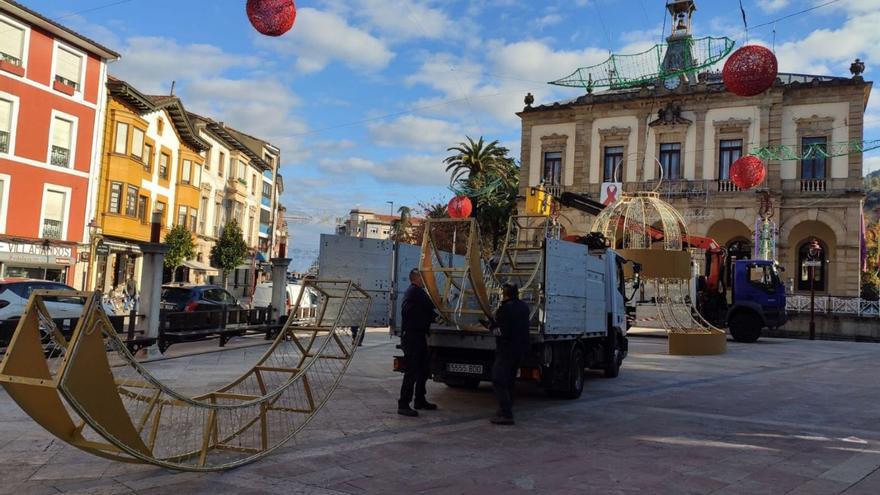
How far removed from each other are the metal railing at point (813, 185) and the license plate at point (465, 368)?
31.2 meters

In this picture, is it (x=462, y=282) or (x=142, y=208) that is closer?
(x=462, y=282)

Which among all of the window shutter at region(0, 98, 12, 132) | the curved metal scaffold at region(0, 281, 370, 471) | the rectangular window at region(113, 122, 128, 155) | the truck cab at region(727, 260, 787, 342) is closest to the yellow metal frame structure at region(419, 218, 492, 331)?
the curved metal scaffold at region(0, 281, 370, 471)

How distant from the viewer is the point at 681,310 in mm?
20594

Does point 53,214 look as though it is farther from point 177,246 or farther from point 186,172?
point 186,172

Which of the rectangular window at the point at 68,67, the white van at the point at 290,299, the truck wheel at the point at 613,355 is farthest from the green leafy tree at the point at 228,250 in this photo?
the truck wheel at the point at 613,355

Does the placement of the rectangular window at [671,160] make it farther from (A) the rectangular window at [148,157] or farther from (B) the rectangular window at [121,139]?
(B) the rectangular window at [121,139]

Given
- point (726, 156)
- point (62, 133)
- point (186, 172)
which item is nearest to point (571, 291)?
point (62, 133)

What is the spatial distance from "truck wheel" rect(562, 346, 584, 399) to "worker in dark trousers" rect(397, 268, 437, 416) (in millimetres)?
2572

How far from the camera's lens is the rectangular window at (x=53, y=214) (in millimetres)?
28344

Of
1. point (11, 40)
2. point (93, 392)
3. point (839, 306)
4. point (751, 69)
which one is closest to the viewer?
point (93, 392)

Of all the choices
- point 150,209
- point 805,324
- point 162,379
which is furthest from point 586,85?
point 150,209

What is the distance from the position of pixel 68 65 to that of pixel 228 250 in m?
16.8

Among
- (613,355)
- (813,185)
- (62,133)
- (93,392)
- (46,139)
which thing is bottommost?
(613,355)

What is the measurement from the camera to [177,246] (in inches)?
1398
